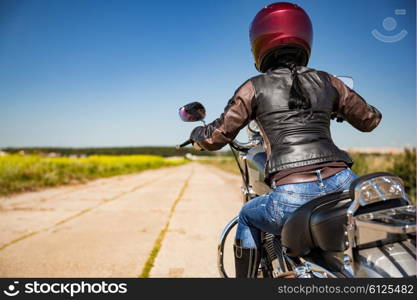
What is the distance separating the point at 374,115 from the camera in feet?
6.56

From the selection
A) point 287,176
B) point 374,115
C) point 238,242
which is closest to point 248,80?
point 287,176

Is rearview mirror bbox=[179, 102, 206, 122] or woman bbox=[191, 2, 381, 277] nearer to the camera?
woman bbox=[191, 2, 381, 277]

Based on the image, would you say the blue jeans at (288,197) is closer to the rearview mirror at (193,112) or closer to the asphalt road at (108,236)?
the rearview mirror at (193,112)

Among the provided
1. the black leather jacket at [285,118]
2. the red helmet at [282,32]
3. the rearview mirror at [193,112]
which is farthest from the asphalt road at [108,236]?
the red helmet at [282,32]

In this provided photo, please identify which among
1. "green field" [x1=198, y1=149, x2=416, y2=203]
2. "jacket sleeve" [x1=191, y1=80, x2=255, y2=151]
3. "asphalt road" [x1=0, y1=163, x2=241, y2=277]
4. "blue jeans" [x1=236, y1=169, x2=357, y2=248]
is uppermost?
"jacket sleeve" [x1=191, y1=80, x2=255, y2=151]

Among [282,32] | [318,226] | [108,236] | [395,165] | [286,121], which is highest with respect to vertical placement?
[282,32]

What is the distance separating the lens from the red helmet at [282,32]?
6.13 ft

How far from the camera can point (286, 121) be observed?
1.68 m

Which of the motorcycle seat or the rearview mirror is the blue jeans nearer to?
the motorcycle seat

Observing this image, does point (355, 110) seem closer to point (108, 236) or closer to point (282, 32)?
point (282, 32)

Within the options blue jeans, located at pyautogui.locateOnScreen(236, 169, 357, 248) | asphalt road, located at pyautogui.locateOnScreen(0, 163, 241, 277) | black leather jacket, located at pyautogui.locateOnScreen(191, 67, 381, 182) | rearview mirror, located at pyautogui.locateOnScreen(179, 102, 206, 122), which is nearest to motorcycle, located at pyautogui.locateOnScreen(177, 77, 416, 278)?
blue jeans, located at pyautogui.locateOnScreen(236, 169, 357, 248)

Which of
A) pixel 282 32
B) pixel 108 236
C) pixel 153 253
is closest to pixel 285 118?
pixel 282 32

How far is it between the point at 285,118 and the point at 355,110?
20.6 inches

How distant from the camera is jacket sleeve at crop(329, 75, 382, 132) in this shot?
1.88 meters
